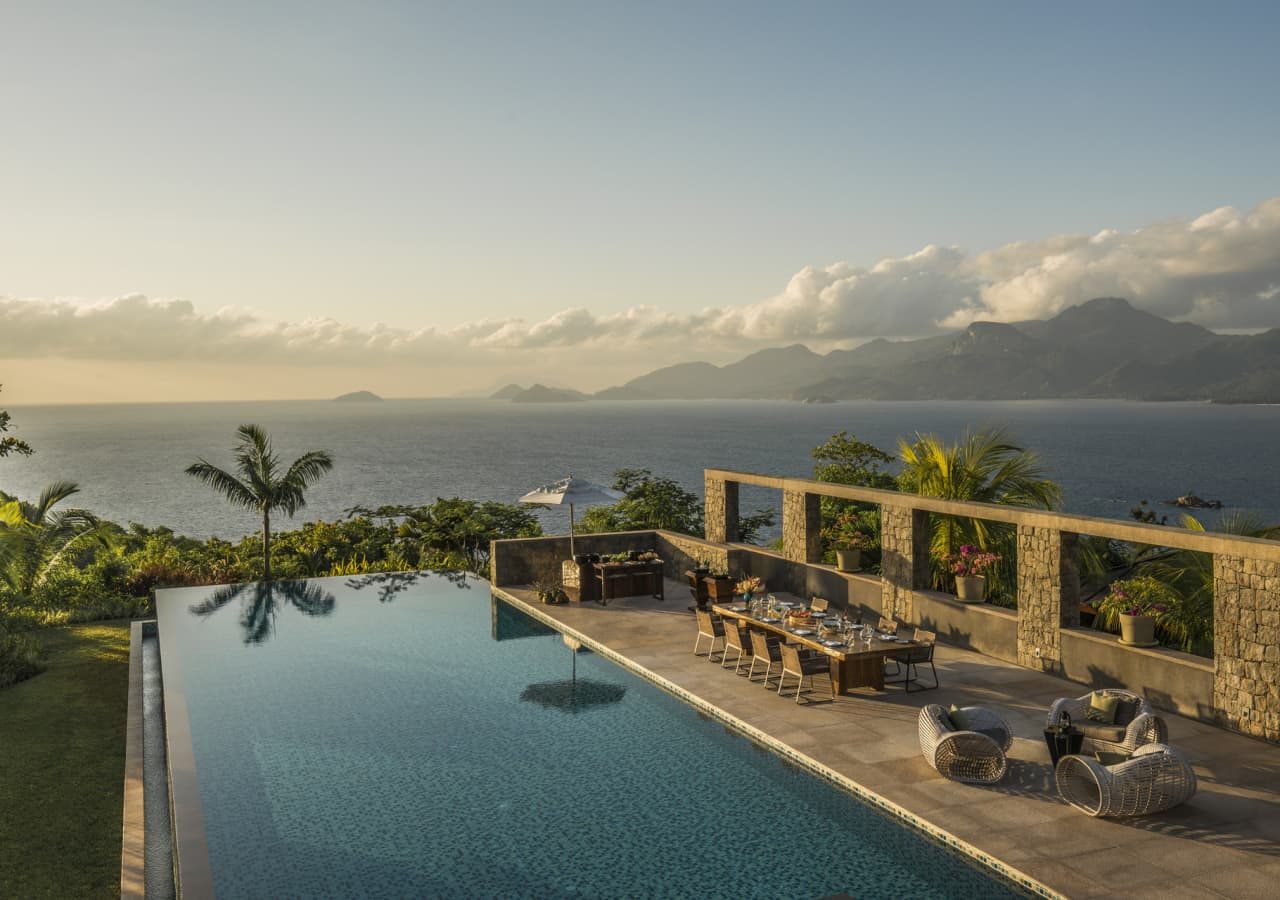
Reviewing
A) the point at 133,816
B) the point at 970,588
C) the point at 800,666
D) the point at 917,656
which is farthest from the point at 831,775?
the point at 133,816

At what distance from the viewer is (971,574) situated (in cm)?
1382

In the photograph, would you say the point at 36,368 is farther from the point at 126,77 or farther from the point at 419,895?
the point at 419,895

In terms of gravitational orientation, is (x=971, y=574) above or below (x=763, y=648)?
above

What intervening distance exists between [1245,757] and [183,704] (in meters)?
11.9

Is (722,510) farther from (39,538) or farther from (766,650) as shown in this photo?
(39,538)

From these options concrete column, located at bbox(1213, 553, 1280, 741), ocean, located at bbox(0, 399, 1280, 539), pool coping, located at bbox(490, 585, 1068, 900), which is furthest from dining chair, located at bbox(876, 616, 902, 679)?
ocean, located at bbox(0, 399, 1280, 539)

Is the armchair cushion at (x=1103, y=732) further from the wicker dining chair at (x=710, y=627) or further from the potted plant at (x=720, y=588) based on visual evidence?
the potted plant at (x=720, y=588)

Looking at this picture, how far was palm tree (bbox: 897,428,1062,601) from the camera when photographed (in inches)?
591

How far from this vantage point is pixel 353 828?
8.20 metres

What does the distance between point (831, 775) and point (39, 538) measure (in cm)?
1882

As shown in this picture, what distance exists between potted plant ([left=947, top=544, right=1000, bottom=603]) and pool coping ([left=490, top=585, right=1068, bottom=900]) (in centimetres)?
468

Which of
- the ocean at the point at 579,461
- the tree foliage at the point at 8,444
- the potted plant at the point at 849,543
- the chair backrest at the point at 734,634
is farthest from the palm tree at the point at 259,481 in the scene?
the ocean at the point at 579,461

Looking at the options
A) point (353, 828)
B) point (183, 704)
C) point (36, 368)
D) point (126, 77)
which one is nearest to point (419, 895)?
point (353, 828)

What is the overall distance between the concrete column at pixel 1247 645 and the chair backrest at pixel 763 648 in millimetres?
4758
